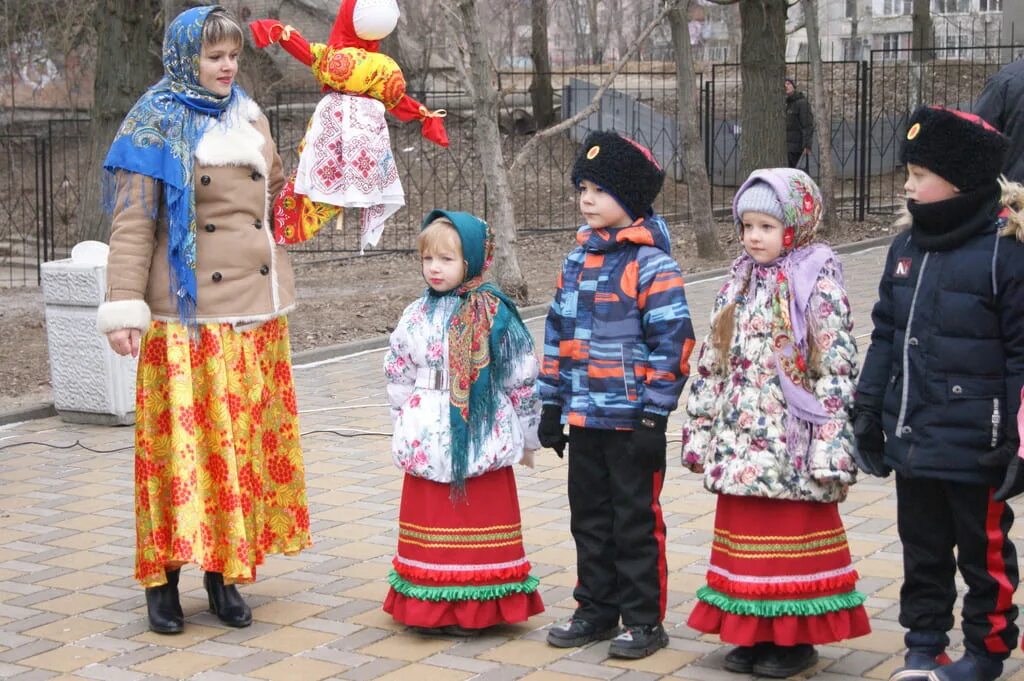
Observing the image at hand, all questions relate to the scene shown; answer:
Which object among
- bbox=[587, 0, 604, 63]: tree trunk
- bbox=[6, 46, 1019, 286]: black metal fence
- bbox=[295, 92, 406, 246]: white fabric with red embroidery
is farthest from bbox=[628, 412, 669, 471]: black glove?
bbox=[587, 0, 604, 63]: tree trunk

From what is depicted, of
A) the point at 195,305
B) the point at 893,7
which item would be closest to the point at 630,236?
the point at 195,305

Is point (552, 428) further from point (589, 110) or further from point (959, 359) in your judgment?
point (589, 110)

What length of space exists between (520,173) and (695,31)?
59.6 ft

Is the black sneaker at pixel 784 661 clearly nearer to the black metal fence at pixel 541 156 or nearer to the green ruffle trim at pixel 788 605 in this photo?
the green ruffle trim at pixel 788 605

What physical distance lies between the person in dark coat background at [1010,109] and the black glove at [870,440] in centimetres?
171

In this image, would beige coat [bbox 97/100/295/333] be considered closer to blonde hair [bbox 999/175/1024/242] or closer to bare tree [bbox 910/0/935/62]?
blonde hair [bbox 999/175/1024/242]

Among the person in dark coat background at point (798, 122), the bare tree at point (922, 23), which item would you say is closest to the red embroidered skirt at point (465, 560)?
the person in dark coat background at point (798, 122)

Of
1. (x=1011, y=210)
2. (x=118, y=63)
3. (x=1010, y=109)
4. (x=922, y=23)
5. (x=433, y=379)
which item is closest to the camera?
(x=1011, y=210)

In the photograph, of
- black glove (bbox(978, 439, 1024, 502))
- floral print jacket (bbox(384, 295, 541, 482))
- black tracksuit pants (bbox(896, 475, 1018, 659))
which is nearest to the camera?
black glove (bbox(978, 439, 1024, 502))

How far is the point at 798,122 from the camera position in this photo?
59.1 ft

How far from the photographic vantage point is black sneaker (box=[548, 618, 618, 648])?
14.8ft

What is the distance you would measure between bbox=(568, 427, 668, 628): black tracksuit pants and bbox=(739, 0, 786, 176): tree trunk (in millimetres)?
11681

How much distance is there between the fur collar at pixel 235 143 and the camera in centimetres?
475

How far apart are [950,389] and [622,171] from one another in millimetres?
1183
